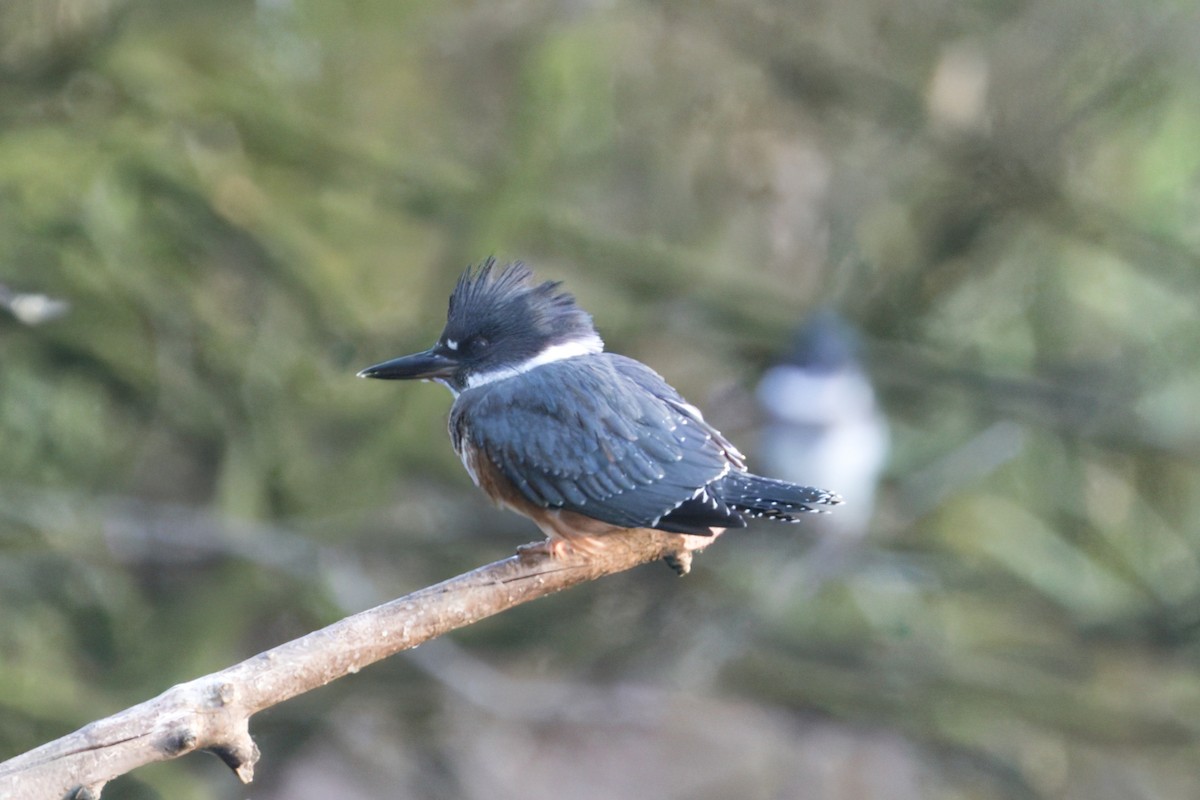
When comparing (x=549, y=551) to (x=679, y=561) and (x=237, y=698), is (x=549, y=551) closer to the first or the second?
(x=679, y=561)

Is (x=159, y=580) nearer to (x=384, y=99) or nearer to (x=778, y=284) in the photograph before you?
(x=384, y=99)

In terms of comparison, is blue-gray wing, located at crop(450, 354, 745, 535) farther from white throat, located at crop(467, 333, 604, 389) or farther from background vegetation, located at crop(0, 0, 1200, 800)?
background vegetation, located at crop(0, 0, 1200, 800)

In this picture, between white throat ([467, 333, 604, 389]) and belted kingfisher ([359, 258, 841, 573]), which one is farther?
white throat ([467, 333, 604, 389])

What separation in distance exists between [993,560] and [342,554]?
3068 millimetres

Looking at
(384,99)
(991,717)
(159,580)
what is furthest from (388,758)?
(384,99)

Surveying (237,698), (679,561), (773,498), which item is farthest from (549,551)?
Result: (237,698)

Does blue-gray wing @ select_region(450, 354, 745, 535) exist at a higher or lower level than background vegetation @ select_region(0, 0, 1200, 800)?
lower

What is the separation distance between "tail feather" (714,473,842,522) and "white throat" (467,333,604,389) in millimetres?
646

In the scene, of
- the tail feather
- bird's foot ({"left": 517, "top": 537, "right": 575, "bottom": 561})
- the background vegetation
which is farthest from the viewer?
the background vegetation

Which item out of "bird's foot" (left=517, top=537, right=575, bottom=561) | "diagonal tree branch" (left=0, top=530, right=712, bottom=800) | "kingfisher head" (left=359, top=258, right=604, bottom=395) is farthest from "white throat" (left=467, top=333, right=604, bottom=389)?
"diagonal tree branch" (left=0, top=530, right=712, bottom=800)

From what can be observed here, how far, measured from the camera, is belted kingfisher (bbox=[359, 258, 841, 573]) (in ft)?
9.41

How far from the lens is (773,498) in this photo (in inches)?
113

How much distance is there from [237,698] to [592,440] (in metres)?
1.24

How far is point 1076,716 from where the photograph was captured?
5.55 meters
